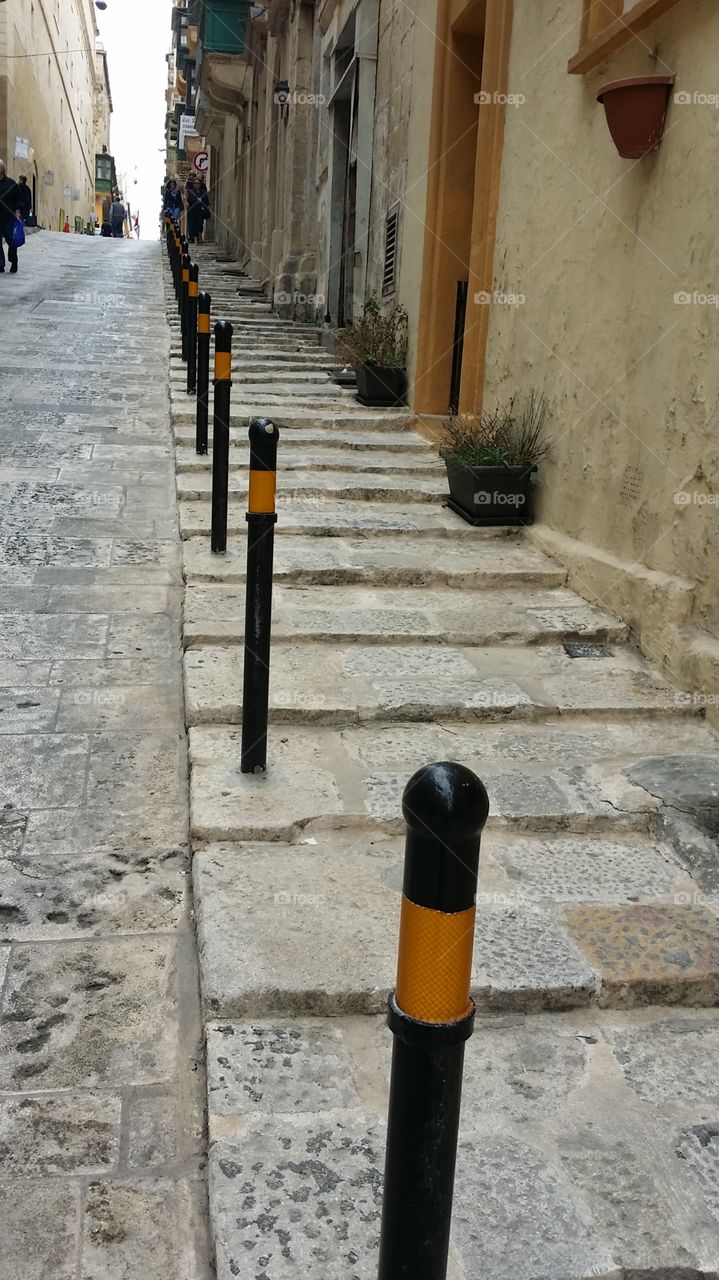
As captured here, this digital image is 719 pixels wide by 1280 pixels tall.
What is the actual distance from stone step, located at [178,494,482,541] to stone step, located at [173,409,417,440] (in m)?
1.82

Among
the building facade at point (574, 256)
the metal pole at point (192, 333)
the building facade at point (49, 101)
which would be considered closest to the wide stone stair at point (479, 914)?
the building facade at point (574, 256)

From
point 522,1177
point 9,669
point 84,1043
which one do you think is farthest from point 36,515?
point 522,1177

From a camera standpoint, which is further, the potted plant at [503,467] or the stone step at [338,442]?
the stone step at [338,442]

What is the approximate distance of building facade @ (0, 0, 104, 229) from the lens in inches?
1378

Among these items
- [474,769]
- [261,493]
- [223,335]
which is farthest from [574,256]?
[474,769]

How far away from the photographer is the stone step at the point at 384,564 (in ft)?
17.9

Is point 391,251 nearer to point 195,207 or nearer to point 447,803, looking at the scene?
point 447,803

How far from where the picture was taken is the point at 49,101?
4559 cm

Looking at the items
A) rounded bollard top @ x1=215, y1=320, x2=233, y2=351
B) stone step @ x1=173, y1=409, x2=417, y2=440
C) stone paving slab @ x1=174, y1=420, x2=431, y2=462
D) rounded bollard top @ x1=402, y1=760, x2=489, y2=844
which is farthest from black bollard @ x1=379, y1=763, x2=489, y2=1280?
stone step @ x1=173, y1=409, x2=417, y2=440

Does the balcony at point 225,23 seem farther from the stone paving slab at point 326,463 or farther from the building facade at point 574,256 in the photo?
the stone paving slab at point 326,463

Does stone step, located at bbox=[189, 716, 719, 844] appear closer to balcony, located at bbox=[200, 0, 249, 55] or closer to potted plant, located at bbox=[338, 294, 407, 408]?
potted plant, located at bbox=[338, 294, 407, 408]

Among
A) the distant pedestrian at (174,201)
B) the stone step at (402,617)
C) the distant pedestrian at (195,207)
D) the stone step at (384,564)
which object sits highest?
the distant pedestrian at (174,201)

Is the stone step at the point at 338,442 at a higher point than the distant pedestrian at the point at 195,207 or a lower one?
lower

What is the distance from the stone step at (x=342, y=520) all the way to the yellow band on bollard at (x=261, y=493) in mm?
2479
